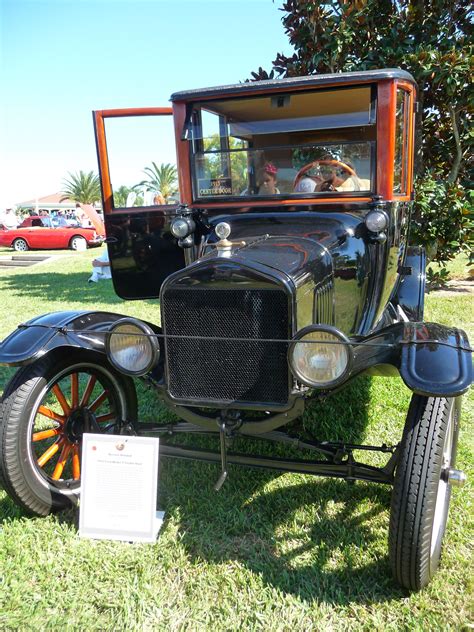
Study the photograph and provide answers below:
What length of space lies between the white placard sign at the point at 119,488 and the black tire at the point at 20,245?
66.0ft

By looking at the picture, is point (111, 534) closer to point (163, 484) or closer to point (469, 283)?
point (163, 484)

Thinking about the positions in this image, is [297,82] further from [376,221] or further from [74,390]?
[74,390]

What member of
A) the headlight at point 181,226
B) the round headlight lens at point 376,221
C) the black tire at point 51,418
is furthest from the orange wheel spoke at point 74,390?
the round headlight lens at point 376,221

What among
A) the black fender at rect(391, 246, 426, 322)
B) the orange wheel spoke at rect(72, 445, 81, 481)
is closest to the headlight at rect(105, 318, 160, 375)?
the orange wheel spoke at rect(72, 445, 81, 481)

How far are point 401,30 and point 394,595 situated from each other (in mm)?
6693

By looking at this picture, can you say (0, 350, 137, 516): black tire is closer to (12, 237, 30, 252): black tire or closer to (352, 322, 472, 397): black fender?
(352, 322, 472, 397): black fender

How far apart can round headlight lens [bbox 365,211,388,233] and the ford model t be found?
11 millimetres

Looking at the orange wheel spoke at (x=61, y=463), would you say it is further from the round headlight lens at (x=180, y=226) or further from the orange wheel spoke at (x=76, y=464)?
the round headlight lens at (x=180, y=226)

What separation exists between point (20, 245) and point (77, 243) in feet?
7.61

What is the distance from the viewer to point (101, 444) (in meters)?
2.30

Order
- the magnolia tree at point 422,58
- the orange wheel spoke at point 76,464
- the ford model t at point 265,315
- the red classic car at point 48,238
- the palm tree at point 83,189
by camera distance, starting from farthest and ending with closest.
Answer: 1. the palm tree at point 83,189
2. the red classic car at point 48,238
3. the magnolia tree at point 422,58
4. the orange wheel spoke at point 76,464
5. the ford model t at point 265,315

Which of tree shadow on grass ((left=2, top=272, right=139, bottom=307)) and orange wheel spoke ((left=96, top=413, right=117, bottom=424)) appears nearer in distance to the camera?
orange wheel spoke ((left=96, top=413, right=117, bottom=424))

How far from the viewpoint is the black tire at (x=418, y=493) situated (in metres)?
1.92

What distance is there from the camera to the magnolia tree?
626cm
